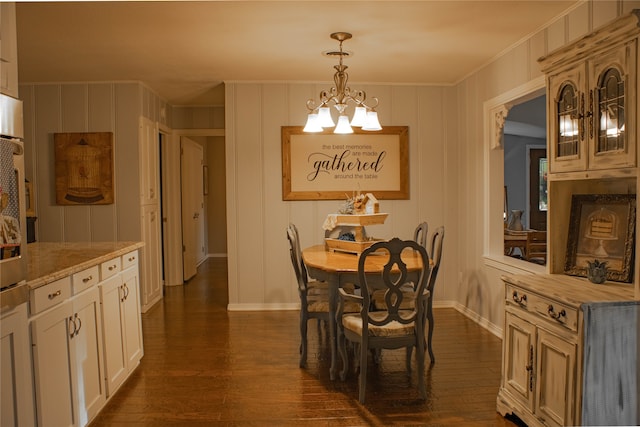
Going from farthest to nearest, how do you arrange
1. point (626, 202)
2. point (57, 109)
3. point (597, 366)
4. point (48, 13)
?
point (57, 109) < point (48, 13) < point (626, 202) < point (597, 366)

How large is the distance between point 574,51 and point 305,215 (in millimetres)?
3277

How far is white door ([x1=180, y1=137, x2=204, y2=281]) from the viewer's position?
697 cm

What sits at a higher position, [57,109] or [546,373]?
[57,109]

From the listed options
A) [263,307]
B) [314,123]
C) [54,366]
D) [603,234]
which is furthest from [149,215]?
[603,234]

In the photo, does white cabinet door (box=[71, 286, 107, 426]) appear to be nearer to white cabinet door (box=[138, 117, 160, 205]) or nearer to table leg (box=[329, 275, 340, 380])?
table leg (box=[329, 275, 340, 380])

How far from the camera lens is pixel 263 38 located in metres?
3.77

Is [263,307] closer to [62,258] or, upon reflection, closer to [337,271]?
[337,271]

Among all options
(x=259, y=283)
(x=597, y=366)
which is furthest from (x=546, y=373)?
(x=259, y=283)

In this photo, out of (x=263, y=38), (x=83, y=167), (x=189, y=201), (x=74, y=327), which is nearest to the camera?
(x=74, y=327)

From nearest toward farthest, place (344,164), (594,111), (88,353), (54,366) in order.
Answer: (54,366) < (594,111) < (88,353) < (344,164)

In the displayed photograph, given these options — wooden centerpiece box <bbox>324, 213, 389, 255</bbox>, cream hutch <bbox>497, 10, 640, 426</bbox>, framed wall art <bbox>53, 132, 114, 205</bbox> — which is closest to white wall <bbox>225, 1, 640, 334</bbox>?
framed wall art <bbox>53, 132, 114, 205</bbox>

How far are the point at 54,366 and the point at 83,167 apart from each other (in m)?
3.40

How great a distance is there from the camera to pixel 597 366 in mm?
2141

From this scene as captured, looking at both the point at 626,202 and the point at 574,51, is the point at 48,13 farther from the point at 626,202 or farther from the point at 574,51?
the point at 626,202
